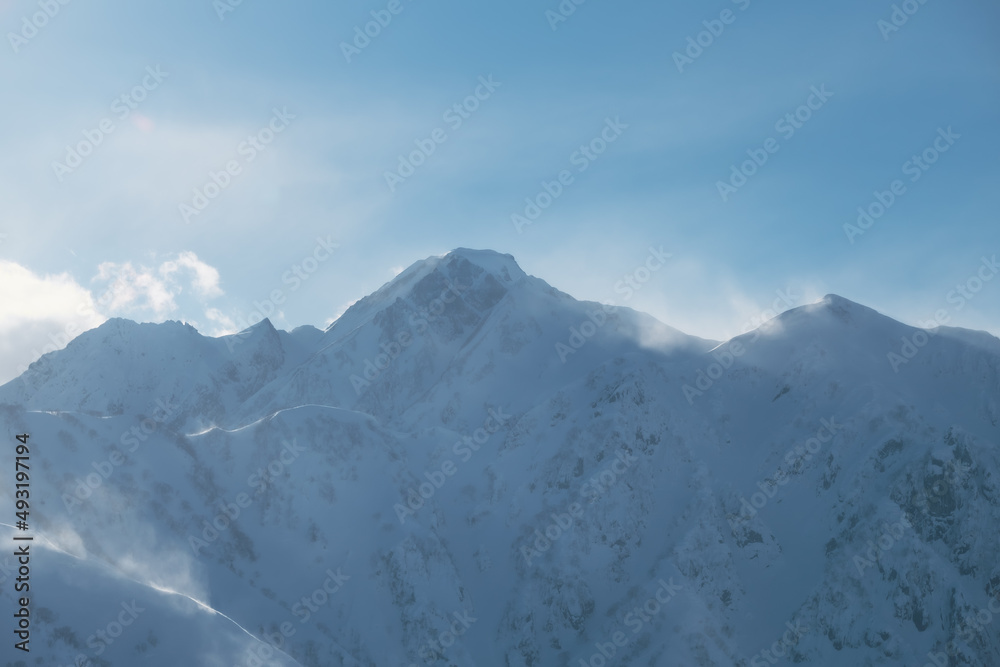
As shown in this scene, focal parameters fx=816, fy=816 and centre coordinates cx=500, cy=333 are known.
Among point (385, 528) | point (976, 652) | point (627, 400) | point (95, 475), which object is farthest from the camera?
point (627, 400)

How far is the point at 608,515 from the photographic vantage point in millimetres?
150875

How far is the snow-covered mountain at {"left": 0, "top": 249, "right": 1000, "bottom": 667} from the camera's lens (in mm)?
129625

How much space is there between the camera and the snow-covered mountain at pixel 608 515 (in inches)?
5103

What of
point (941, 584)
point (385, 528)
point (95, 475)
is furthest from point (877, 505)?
point (95, 475)

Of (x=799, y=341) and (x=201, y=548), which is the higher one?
(x=799, y=341)

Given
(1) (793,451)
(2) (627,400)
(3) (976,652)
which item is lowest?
(3) (976,652)

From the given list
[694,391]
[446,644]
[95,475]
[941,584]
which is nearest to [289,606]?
[446,644]

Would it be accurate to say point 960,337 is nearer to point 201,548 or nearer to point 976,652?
point 976,652

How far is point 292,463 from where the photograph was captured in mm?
155375

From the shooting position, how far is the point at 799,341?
574 ft

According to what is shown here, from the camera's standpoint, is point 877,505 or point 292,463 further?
point 292,463

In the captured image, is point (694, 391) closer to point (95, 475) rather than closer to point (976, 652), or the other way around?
point (976, 652)

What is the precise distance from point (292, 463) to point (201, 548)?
78.7ft

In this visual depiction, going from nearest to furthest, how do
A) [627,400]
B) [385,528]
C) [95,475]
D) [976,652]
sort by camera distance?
[976,652]
[95,475]
[385,528]
[627,400]
